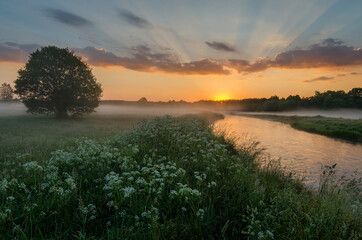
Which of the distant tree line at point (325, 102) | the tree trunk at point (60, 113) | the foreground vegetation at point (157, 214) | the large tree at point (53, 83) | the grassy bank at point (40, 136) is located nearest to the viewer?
the foreground vegetation at point (157, 214)

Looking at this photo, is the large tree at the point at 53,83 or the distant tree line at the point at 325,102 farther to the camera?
the distant tree line at the point at 325,102

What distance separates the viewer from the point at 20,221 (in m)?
4.25

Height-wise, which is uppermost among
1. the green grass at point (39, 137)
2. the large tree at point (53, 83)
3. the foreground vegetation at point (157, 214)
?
the large tree at point (53, 83)

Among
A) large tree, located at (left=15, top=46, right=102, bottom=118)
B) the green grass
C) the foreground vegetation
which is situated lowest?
the green grass

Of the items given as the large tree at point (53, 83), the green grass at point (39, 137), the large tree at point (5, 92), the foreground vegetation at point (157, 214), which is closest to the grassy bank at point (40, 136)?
the green grass at point (39, 137)

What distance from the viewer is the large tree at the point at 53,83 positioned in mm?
33719

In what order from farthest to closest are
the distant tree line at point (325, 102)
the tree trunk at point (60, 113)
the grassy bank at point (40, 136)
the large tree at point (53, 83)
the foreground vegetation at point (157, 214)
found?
the distant tree line at point (325, 102)
the tree trunk at point (60, 113)
the large tree at point (53, 83)
the grassy bank at point (40, 136)
the foreground vegetation at point (157, 214)

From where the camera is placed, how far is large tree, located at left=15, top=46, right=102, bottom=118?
33719mm

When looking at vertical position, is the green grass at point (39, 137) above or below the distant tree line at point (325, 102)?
below

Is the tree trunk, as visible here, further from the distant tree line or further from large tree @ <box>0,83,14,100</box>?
the distant tree line

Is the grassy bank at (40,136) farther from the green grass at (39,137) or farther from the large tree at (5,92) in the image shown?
the large tree at (5,92)

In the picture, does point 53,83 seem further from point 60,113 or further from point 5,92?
point 5,92

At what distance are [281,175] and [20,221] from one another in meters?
9.65

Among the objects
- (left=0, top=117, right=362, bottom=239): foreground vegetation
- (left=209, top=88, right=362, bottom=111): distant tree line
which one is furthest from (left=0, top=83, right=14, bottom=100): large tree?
(left=209, top=88, right=362, bottom=111): distant tree line
